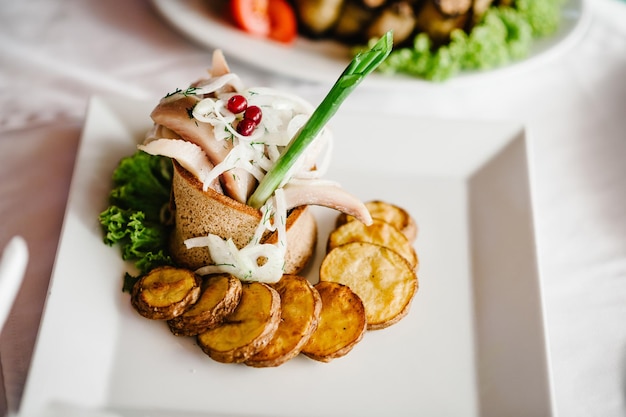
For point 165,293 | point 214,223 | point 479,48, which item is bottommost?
point 165,293

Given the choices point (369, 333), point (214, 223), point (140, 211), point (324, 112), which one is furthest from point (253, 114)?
point (369, 333)

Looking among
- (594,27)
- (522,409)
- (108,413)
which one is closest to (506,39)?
(594,27)

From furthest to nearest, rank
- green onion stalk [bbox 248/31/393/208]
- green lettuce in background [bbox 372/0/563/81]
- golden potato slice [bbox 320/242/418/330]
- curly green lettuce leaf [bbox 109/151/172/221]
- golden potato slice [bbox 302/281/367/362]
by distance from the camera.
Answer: green lettuce in background [bbox 372/0/563/81] → curly green lettuce leaf [bbox 109/151/172/221] → golden potato slice [bbox 320/242/418/330] → golden potato slice [bbox 302/281/367/362] → green onion stalk [bbox 248/31/393/208]

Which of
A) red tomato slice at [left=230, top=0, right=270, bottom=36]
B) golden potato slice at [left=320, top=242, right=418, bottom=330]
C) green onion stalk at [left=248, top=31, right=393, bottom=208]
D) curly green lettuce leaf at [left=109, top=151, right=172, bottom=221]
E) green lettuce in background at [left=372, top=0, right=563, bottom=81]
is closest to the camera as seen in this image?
green onion stalk at [left=248, top=31, right=393, bottom=208]

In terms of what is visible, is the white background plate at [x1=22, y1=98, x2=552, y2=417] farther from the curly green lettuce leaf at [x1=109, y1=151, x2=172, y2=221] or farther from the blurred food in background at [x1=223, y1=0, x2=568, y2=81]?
the blurred food in background at [x1=223, y1=0, x2=568, y2=81]

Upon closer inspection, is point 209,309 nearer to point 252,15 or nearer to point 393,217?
point 393,217

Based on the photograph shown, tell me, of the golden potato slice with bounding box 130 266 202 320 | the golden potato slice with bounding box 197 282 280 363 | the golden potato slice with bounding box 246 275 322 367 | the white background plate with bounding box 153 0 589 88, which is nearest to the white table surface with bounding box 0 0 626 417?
the white background plate with bounding box 153 0 589 88

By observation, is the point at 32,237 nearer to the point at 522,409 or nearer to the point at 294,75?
the point at 294,75
